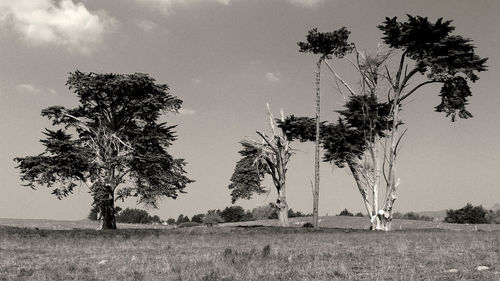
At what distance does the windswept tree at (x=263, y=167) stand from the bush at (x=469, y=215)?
5314 cm

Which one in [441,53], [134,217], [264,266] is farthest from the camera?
[134,217]

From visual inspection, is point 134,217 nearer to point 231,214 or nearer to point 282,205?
point 231,214

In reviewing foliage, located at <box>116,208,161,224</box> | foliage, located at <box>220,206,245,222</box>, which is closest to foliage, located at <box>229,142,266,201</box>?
foliage, located at <box>220,206,245,222</box>

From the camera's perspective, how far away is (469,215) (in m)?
85.3

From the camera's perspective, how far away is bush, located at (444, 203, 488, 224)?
277ft

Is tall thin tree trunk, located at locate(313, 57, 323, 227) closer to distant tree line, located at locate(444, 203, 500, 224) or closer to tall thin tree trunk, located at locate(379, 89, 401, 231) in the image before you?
tall thin tree trunk, located at locate(379, 89, 401, 231)

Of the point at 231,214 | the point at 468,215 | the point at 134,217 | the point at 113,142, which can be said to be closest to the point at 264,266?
the point at 113,142

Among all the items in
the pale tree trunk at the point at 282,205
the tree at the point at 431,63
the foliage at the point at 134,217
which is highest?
the tree at the point at 431,63

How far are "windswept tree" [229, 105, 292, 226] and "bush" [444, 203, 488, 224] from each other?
174ft

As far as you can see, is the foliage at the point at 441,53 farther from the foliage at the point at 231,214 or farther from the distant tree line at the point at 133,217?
the distant tree line at the point at 133,217

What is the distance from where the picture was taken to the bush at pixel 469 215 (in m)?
84.5

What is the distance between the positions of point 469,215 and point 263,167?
180ft

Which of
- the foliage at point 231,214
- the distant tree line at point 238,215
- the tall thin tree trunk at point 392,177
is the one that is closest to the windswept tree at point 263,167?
the tall thin tree trunk at point 392,177

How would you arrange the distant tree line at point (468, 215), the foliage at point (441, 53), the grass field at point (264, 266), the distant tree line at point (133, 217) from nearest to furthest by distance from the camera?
the grass field at point (264, 266), the foliage at point (441, 53), the distant tree line at point (468, 215), the distant tree line at point (133, 217)
